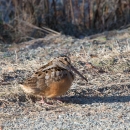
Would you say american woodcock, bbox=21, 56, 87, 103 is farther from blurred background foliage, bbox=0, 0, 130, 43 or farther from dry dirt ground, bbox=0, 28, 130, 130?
blurred background foliage, bbox=0, 0, 130, 43

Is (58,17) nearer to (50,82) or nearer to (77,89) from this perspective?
(77,89)

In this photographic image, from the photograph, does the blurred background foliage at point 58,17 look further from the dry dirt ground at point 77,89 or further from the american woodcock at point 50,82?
the american woodcock at point 50,82

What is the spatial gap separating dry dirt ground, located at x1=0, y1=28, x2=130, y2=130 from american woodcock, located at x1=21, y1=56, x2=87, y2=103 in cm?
18

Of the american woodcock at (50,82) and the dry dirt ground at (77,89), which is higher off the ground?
the american woodcock at (50,82)

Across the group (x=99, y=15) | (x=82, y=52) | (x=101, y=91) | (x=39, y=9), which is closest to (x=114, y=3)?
(x=99, y=15)

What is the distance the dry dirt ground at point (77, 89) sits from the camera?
724cm

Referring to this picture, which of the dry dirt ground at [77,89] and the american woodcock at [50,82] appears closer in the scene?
the dry dirt ground at [77,89]

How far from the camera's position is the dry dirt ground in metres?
7.24

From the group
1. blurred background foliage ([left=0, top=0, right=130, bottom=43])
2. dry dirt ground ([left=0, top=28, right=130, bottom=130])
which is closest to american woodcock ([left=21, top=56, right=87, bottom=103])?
dry dirt ground ([left=0, top=28, right=130, bottom=130])

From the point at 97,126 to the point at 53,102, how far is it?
1.51m

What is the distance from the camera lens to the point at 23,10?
47.1ft

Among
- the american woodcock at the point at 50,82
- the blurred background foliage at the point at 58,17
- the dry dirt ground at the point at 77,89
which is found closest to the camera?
the dry dirt ground at the point at 77,89

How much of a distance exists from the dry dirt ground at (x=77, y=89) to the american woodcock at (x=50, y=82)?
7.2 inches

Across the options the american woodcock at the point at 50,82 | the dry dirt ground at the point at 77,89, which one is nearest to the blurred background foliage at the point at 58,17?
the dry dirt ground at the point at 77,89
